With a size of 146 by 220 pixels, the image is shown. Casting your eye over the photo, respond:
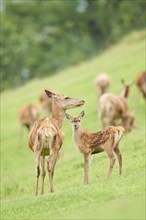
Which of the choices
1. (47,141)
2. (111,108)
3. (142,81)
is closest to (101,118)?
(111,108)

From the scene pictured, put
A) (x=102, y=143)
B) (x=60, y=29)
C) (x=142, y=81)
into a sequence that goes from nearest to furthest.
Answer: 1. (x=102, y=143)
2. (x=142, y=81)
3. (x=60, y=29)

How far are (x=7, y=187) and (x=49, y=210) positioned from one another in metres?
6.91

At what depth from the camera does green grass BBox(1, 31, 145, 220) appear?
1302cm

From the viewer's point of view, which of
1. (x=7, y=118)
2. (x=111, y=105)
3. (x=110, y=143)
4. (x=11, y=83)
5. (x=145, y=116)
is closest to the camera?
(x=110, y=143)

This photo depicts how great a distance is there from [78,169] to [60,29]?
184ft

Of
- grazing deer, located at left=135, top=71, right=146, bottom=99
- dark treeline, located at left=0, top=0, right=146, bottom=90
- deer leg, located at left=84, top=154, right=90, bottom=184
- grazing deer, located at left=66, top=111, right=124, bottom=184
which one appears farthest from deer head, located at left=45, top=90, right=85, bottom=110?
dark treeline, located at left=0, top=0, right=146, bottom=90

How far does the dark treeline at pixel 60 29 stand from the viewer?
7069 centimetres

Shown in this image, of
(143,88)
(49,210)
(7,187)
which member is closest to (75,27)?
(143,88)

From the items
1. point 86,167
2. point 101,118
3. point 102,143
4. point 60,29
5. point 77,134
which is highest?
→ point 60,29

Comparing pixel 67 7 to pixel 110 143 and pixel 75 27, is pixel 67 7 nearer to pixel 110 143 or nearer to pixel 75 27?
pixel 75 27

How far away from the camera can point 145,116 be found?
29500mm

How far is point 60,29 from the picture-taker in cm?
7588

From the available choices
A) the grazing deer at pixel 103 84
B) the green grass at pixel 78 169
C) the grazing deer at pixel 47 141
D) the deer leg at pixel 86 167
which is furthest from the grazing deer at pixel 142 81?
the deer leg at pixel 86 167

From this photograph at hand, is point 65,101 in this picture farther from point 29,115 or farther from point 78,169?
point 29,115
